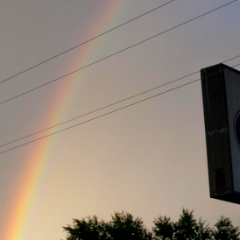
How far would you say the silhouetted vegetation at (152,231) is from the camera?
23.2m

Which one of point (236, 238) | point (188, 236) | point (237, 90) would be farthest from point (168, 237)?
point (237, 90)

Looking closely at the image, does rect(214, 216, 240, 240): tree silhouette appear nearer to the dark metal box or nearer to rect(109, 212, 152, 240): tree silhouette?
rect(109, 212, 152, 240): tree silhouette

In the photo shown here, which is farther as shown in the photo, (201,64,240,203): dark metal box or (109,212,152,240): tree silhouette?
(109,212,152,240): tree silhouette

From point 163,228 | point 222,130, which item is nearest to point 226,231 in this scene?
point 163,228

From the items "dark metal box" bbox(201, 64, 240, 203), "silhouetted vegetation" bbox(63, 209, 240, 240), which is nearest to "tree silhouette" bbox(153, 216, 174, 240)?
"silhouetted vegetation" bbox(63, 209, 240, 240)

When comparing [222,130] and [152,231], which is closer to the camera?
[222,130]

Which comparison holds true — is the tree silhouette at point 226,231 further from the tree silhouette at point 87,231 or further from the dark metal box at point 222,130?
the dark metal box at point 222,130

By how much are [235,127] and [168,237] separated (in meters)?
13.9

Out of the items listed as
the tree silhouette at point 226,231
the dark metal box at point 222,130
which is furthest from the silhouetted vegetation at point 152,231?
the dark metal box at point 222,130

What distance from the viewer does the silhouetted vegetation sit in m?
23.2

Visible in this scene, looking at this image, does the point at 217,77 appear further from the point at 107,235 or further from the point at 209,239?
the point at 107,235

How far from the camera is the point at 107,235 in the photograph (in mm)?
24969

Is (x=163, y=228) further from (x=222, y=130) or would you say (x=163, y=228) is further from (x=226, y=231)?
(x=222, y=130)

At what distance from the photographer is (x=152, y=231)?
955 inches
